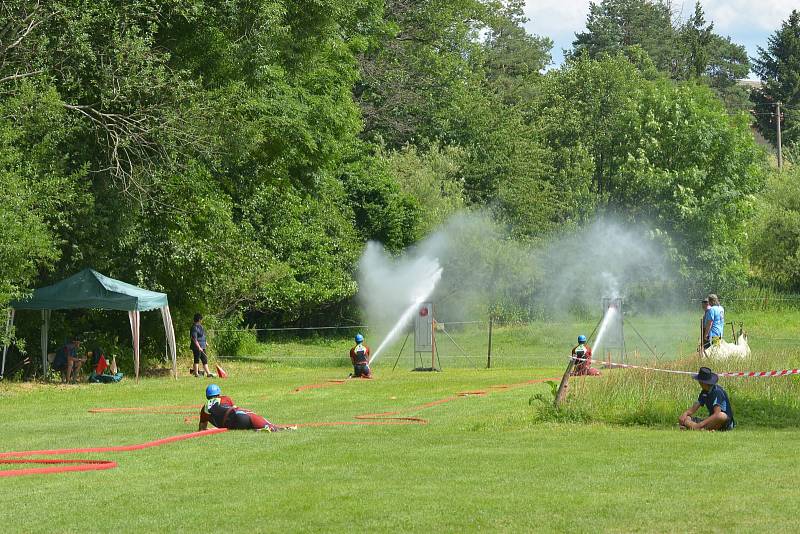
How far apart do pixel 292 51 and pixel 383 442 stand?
23387mm

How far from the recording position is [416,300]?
157 ft

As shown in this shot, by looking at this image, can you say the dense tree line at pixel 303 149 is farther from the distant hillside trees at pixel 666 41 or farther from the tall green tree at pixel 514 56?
the distant hillside trees at pixel 666 41

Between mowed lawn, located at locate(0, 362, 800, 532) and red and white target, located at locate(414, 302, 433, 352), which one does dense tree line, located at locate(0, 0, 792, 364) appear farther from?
mowed lawn, located at locate(0, 362, 800, 532)

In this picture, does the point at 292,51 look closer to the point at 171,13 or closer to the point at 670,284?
the point at 171,13

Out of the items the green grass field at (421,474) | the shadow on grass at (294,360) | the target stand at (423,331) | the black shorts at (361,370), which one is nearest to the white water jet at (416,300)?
the shadow on grass at (294,360)

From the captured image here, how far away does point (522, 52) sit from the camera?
9862cm

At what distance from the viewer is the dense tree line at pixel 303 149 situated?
3066cm

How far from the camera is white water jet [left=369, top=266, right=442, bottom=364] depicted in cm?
4353

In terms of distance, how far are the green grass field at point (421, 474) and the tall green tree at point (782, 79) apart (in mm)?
88483

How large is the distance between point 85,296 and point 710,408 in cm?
1940

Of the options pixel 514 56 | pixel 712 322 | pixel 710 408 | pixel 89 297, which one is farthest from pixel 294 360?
pixel 514 56

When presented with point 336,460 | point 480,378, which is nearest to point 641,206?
point 480,378

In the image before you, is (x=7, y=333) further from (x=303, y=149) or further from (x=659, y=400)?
(x=659, y=400)

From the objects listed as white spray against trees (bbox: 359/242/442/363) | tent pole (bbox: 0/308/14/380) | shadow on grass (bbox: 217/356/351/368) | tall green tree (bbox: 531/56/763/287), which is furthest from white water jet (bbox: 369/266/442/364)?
tall green tree (bbox: 531/56/763/287)
